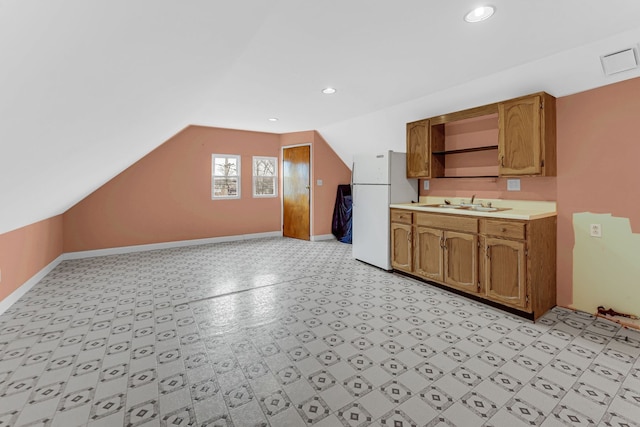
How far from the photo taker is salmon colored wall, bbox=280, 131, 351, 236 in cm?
633

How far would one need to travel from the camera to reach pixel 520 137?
114 inches

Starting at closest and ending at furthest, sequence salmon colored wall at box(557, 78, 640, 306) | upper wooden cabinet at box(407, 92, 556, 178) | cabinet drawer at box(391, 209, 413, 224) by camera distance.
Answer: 1. salmon colored wall at box(557, 78, 640, 306)
2. upper wooden cabinet at box(407, 92, 556, 178)
3. cabinet drawer at box(391, 209, 413, 224)

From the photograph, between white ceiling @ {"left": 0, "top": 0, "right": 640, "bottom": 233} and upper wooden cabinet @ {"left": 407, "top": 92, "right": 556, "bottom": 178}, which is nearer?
white ceiling @ {"left": 0, "top": 0, "right": 640, "bottom": 233}

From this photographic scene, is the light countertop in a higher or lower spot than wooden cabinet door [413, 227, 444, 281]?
higher

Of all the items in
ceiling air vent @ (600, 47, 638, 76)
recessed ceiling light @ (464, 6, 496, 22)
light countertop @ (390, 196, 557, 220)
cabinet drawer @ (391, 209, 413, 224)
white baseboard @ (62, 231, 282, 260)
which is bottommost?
white baseboard @ (62, 231, 282, 260)

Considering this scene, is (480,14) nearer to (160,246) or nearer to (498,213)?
(498,213)

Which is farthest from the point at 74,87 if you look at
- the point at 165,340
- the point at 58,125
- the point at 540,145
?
the point at 540,145

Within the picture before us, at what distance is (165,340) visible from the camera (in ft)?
7.71

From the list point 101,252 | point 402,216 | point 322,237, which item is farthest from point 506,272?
point 101,252

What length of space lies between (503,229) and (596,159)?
0.98 m

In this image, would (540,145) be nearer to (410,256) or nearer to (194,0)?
(410,256)

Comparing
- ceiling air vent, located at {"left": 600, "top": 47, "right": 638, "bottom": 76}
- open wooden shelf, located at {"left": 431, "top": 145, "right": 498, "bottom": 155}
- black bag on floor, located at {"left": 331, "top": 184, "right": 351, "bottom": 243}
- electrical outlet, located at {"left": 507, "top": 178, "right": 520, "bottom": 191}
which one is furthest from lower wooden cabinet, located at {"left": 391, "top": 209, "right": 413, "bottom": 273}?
black bag on floor, located at {"left": 331, "top": 184, "right": 351, "bottom": 243}

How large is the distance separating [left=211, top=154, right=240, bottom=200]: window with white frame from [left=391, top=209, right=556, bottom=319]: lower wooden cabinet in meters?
4.03

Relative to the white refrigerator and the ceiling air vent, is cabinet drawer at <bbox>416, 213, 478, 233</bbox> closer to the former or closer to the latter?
the white refrigerator
